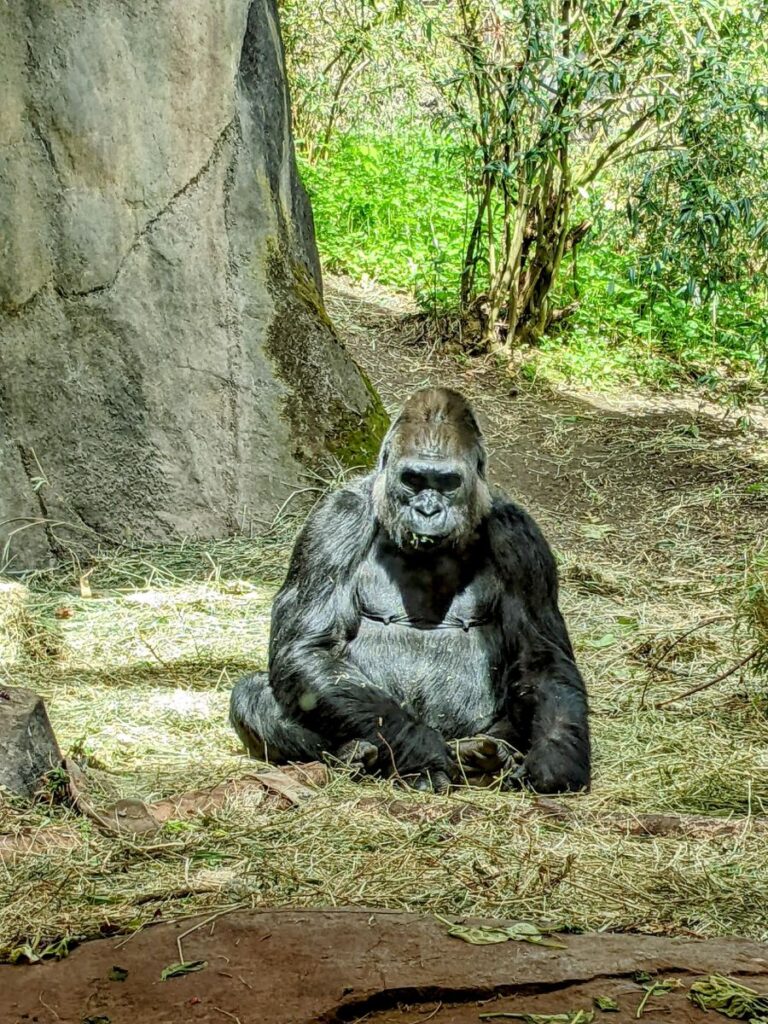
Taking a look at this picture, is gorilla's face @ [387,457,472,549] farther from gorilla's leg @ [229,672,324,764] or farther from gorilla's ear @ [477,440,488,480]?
gorilla's leg @ [229,672,324,764]

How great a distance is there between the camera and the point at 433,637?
4.89m

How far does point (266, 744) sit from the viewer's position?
15.8 ft

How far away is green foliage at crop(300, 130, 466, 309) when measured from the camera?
36.6ft

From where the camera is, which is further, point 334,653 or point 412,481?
point 334,653

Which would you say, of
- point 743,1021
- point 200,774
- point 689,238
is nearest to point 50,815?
point 200,774

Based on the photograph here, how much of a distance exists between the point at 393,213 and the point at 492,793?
8417 mm

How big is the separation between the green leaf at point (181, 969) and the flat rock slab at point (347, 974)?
13mm

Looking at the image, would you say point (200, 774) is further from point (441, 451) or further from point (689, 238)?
point (689, 238)

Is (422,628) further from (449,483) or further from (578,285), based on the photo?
(578,285)

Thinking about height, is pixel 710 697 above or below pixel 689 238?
below

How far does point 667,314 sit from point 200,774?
7206mm

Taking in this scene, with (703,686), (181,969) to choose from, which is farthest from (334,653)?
(181,969)

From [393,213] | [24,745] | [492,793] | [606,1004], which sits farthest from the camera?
[393,213]

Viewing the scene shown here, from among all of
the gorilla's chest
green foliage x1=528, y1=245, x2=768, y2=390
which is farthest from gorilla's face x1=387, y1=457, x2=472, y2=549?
green foliage x1=528, y1=245, x2=768, y2=390
